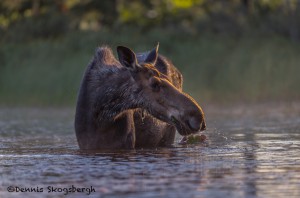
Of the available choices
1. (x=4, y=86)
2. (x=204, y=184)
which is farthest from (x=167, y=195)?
(x=4, y=86)

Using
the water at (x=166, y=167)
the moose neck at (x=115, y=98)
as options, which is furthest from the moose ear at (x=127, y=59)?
the water at (x=166, y=167)

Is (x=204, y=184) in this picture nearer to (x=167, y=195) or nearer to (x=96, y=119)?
(x=167, y=195)

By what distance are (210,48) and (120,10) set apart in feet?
57.8

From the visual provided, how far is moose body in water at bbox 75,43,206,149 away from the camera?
12516mm

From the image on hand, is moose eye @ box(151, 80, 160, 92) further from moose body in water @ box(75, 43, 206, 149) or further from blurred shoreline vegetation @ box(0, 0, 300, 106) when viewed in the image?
blurred shoreline vegetation @ box(0, 0, 300, 106)

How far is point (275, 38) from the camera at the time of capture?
→ 110 ft

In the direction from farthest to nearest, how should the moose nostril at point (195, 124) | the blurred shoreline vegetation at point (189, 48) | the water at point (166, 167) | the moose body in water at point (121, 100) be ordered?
the blurred shoreline vegetation at point (189, 48)
the moose body in water at point (121, 100)
the moose nostril at point (195, 124)
the water at point (166, 167)

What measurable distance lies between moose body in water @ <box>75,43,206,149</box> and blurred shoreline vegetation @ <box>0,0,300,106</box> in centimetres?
1398

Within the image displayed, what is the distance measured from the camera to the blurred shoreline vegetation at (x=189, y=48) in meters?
28.6

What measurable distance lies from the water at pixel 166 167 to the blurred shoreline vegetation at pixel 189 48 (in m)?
10.5

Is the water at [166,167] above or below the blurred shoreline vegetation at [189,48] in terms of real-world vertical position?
below

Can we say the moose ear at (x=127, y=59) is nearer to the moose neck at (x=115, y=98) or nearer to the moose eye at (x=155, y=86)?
the moose neck at (x=115, y=98)

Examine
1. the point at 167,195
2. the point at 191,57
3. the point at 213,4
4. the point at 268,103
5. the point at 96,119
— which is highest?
the point at 213,4

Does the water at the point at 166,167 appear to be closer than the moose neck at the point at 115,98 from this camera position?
Yes
